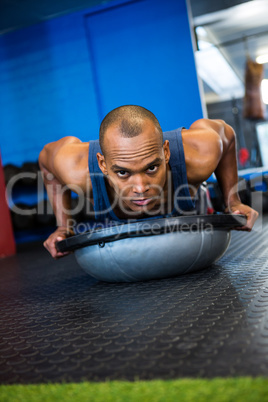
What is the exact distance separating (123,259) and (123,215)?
0.41m

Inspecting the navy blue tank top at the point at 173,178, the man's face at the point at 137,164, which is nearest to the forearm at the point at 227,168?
the navy blue tank top at the point at 173,178

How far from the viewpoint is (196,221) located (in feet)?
4.65

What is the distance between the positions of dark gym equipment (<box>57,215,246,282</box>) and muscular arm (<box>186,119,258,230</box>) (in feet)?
1.07

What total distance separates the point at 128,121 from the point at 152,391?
1.00 metres

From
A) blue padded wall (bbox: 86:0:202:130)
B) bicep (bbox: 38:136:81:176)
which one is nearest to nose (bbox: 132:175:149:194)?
bicep (bbox: 38:136:81:176)

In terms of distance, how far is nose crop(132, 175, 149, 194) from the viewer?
1475mm

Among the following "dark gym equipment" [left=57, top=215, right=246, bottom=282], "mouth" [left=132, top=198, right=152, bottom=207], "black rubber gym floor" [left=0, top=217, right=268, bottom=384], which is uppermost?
"mouth" [left=132, top=198, right=152, bottom=207]

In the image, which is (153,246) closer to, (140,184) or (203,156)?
(140,184)

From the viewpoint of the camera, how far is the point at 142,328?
104cm

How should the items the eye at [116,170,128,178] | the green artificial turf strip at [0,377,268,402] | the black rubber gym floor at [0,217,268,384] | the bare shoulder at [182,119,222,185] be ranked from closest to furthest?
1. the green artificial turf strip at [0,377,268,402]
2. the black rubber gym floor at [0,217,268,384]
3. the eye at [116,170,128,178]
4. the bare shoulder at [182,119,222,185]

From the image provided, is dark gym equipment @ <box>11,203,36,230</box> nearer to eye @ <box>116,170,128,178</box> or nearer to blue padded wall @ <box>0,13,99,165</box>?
blue padded wall @ <box>0,13,99,165</box>

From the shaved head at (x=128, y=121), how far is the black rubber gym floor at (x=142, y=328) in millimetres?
553

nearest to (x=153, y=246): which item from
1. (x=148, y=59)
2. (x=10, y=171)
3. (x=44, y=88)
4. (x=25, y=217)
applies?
(x=148, y=59)

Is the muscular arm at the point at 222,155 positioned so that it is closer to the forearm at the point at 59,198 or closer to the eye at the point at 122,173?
the eye at the point at 122,173
